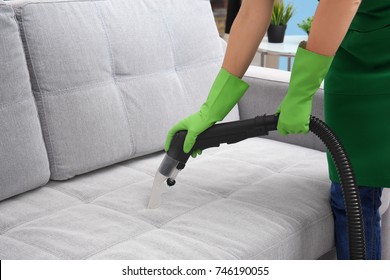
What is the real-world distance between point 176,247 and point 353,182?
42cm

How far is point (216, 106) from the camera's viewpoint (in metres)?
1.66

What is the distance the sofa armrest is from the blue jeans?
0.46 m

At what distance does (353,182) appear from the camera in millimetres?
1485

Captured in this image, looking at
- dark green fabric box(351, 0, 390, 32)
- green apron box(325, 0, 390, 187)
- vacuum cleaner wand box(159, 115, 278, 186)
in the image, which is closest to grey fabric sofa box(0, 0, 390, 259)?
vacuum cleaner wand box(159, 115, 278, 186)

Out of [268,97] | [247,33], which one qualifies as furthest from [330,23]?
[268,97]

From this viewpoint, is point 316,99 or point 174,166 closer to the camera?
point 174,166

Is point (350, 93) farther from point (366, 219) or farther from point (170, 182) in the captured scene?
point (170, 182)

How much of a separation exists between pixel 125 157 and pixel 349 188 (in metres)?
0.76

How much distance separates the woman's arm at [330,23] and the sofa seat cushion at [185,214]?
1.54ft

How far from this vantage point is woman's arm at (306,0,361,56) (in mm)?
1433

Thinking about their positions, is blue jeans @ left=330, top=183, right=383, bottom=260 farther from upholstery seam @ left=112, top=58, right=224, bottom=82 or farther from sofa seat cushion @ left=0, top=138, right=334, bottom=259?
upholstery seam @ left=112, top=58, right=224, bottom=82

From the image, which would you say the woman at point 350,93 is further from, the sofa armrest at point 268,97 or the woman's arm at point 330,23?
the sofa armrest at point 268,97
